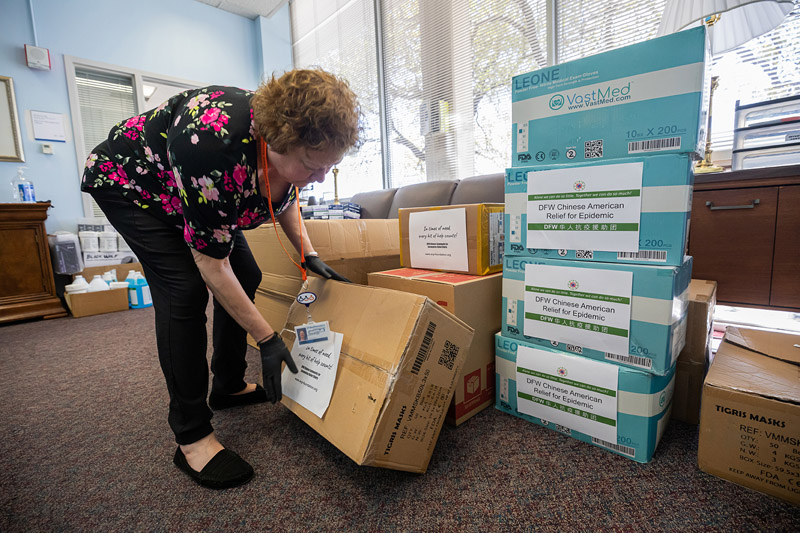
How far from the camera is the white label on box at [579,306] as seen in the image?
868 millimetres

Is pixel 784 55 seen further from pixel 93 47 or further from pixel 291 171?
pixel 93 47

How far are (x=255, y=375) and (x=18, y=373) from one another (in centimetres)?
110

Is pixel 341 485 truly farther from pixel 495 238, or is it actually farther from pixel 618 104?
pixel 618 104

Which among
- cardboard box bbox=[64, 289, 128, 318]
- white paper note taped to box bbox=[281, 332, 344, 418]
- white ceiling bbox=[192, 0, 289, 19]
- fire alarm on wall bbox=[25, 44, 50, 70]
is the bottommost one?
cardboard box bbox=[64, 289, 128, 318]

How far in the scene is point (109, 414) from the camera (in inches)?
47.7

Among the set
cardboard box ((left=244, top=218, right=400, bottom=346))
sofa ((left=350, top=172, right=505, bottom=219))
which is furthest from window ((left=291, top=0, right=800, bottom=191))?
cardboard box ((left=244, top=218, right=400, bottom=346))

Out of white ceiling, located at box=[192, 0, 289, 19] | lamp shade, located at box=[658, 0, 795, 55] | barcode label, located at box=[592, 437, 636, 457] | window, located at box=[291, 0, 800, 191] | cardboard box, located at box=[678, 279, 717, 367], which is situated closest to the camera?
barcode label, located at box=[592, 437, 636, 457]

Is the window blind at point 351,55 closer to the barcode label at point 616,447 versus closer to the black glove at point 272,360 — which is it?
the black glove at point 272,360

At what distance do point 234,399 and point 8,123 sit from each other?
336 centimetres

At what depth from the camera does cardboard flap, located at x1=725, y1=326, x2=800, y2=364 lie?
2.94ft

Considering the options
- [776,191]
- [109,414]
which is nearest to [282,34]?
[109,414]

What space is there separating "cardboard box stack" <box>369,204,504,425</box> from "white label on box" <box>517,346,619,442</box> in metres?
0.12

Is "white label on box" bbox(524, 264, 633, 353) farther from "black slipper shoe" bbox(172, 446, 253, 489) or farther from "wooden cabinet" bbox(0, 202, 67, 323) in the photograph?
"wooden cabinet" bbox(0, 202, 67, 323)

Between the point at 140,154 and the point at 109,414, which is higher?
the point at 140,154
